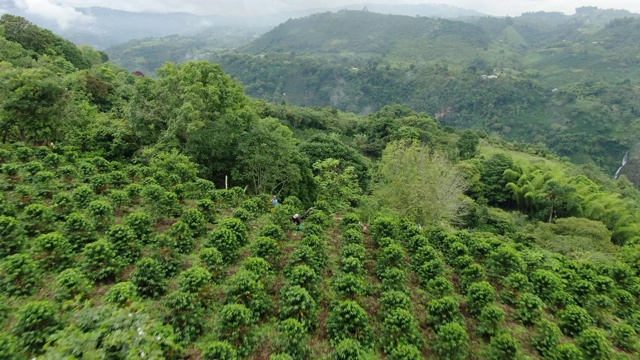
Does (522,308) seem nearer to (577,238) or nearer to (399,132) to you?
(577,238)

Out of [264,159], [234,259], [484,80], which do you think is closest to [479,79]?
[484,80]

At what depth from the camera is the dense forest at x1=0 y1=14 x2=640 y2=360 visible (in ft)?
21.2

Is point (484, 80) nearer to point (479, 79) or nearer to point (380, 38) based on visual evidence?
point (479, 79)

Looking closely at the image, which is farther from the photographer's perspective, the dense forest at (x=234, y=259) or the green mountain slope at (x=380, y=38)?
the green mountain slope at (x=380, y=38)

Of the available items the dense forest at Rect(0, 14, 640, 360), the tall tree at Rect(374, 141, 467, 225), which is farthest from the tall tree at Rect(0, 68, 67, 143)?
the tall tree at Rect(374, 141, 467, 225)

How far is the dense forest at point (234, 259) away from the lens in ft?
21.2

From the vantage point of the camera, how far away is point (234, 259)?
898cm

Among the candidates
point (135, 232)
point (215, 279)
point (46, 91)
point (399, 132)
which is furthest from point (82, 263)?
point (399, 132)

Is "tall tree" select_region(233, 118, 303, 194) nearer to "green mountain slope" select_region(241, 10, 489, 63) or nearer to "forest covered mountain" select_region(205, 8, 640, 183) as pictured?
"forest covered mountain" select_region(205, 8, 640, 183)

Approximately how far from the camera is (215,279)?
8.16 meters

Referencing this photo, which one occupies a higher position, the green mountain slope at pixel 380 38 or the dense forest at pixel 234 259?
the green mountain slope at pixel 380 38

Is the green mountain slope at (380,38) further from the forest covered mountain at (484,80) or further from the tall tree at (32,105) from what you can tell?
the tall tree at (32,105)

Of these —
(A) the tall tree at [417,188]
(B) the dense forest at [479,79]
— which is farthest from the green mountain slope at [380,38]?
(A) the tall tree at [417,188]

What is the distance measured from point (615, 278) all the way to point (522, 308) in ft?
13.4
